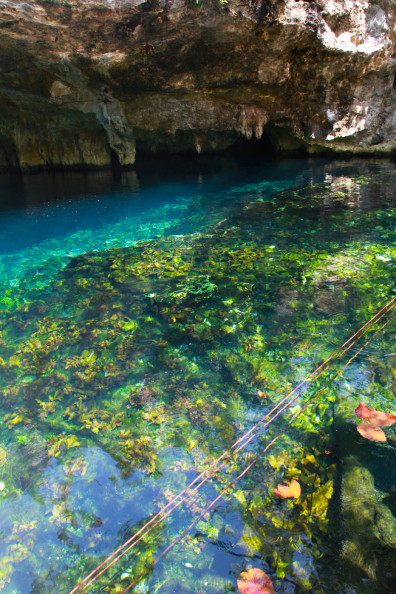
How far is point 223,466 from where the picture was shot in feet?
8.03

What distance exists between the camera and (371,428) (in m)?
2.55

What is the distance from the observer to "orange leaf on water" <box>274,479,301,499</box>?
7.18 ft

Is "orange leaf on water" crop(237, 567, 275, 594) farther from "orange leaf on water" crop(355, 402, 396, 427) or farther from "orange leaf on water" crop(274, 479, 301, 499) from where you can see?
"orange leaf on water" crop(355, 402, 396, 427)

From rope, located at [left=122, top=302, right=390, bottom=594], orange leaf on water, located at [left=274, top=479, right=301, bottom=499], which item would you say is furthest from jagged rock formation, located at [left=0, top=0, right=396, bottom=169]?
orange leaf on water, located at [left=274, top=479, right=301, bottom=499]

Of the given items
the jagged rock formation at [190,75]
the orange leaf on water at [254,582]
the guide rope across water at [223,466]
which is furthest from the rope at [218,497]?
the jagged rock formation at [190,75]

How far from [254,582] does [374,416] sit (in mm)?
1467

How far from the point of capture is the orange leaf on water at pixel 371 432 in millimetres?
2491

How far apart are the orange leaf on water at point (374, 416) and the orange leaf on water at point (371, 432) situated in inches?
1.8

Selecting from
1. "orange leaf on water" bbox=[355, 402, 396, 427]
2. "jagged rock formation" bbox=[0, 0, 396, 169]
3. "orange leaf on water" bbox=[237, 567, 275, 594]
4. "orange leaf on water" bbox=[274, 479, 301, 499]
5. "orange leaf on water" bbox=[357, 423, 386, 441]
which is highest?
"jagged rock formation" bbox=[0, 0, 396, 169]

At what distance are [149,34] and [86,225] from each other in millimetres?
4225

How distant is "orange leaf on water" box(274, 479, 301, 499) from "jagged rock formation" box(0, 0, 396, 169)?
769 centimetres

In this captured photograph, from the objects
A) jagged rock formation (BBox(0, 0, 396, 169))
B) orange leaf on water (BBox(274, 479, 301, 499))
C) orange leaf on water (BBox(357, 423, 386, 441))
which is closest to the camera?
orange leaf on water (BBox(274, 479, 301, 499))

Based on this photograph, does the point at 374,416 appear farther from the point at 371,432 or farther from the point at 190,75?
the point at 190,75

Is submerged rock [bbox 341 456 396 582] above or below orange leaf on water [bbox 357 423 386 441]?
below
